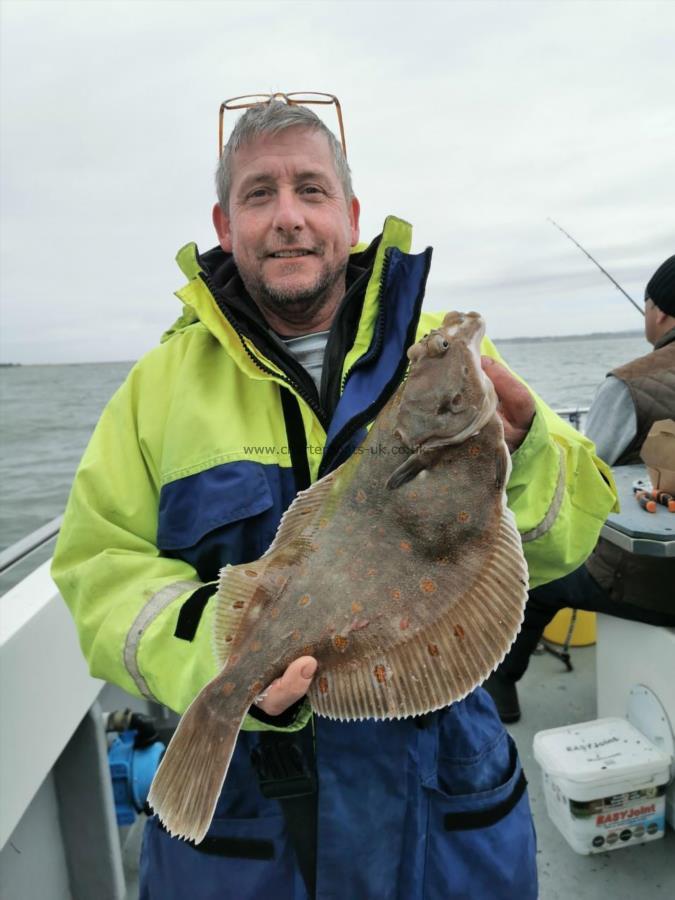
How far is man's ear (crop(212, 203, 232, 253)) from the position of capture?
103 inches

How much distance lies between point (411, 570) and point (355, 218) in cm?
164

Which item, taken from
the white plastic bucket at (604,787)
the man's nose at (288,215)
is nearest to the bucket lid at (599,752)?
the white plastic bucket at (604,787)

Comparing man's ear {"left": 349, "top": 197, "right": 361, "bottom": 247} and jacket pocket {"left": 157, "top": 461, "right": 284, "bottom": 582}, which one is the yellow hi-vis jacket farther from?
man's ear {"left": 349, "top": 197, "right": 361, "bottom": 247}

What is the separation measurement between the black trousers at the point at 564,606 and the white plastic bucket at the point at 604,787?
1.98 ft

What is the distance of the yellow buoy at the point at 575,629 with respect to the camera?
5.06 metres

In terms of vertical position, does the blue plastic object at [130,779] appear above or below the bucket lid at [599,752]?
below

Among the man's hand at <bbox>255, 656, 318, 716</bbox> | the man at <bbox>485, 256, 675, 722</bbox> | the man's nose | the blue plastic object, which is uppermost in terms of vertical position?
the man's nose

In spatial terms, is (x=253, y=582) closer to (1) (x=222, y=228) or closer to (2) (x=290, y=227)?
(2) (x=290, y=227)

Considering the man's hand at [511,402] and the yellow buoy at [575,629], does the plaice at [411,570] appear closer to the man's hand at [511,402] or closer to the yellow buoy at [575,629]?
the man's hand at [511,402]

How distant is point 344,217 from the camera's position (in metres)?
2.43

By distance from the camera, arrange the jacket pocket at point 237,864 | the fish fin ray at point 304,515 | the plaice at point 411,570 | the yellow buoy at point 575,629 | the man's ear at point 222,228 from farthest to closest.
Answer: the yellow buoy at point 575,629 < the man's ear at point 222,228 < the jacket pocket at point 237,864 < the fish fin ray at point 304,515 < the plaice at point 411,570

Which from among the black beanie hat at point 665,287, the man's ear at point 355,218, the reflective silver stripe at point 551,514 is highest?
the man's ear at point 355,218

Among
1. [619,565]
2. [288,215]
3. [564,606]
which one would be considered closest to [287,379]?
[288,215]

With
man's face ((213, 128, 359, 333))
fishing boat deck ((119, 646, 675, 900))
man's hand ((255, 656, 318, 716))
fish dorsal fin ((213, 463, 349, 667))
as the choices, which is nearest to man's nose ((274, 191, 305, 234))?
man's face ((213, 128, 359, 333))
